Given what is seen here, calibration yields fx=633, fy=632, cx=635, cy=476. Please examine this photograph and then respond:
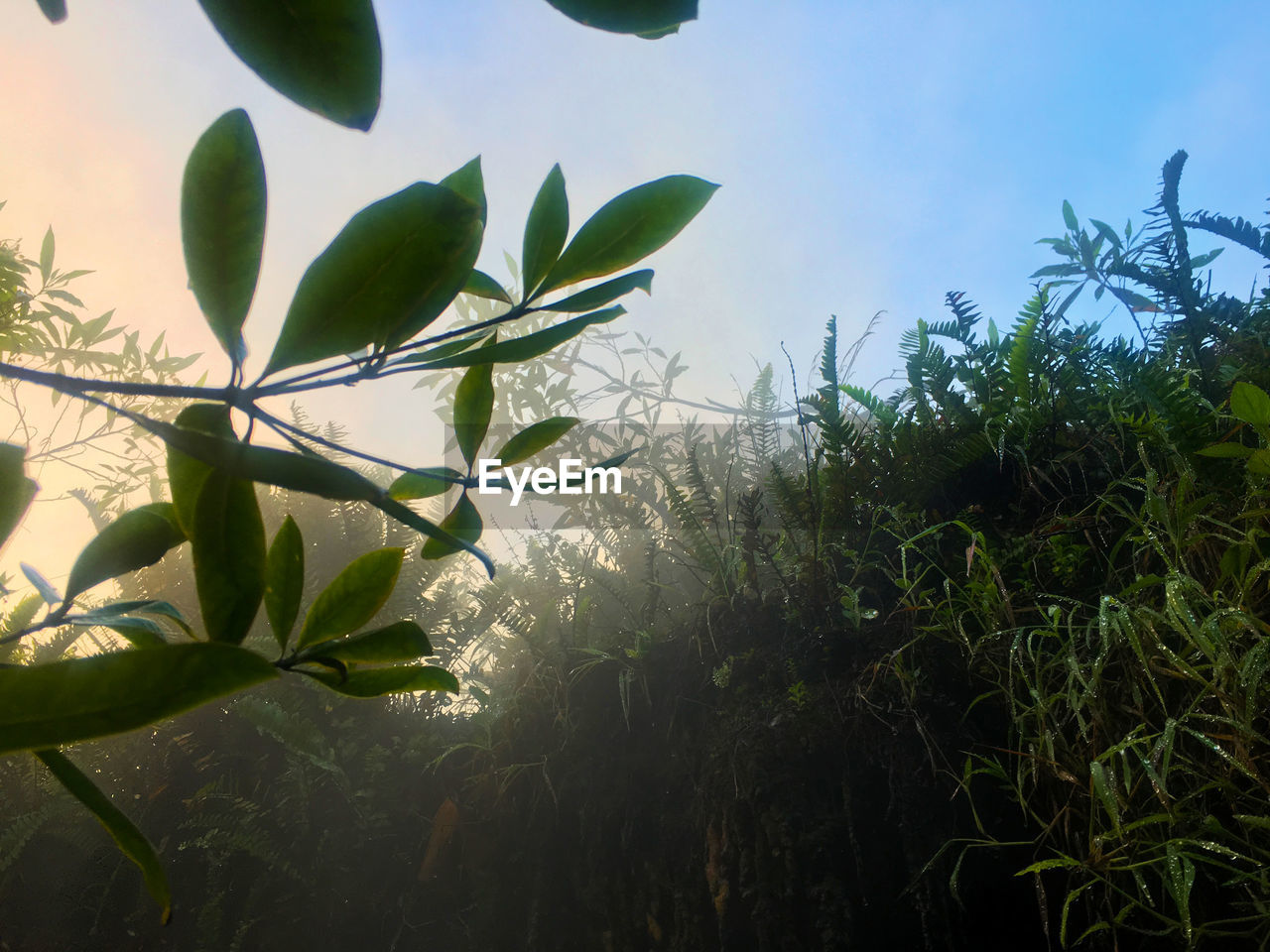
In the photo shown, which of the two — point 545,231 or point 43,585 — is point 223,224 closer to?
point 545,231

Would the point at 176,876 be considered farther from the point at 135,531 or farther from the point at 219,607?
the point at 219,607

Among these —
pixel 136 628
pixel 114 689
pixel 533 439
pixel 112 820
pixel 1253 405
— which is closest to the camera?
pixel 114 689

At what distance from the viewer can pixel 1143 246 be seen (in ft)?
6.41

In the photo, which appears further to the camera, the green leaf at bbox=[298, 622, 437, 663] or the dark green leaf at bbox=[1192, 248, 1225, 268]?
the dark green leaf at bbox=[1192, 248, 1225, 268]

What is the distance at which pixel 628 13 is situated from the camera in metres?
0.32

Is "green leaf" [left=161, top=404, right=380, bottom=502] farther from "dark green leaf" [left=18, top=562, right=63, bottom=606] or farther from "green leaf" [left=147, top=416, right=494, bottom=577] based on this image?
"dark green leaf" [left=18, top=562, right=63, bottom=606]

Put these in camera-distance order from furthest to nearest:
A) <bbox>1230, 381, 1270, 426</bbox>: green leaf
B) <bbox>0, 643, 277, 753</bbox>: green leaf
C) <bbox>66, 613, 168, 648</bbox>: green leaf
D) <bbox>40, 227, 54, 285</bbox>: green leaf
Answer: <bbox>40, 227, 54, 285</bbox>: green leaf < <bbox>1230, 381, 1270, 426</bbox>: green leaf < <bbox>66, 613, 168, 648</bbox>: green leaf < <bbox>0, 643, 277, 753</bbox>: green leaf

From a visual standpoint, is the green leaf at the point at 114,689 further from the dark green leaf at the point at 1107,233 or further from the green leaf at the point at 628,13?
the dark green leaf at the point at 1107,233

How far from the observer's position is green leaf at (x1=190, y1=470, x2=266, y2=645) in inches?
15.2

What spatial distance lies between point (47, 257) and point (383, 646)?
216 centimetres

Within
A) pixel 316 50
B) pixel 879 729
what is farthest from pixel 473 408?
pixel 879 729

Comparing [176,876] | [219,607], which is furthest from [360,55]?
[176,876]

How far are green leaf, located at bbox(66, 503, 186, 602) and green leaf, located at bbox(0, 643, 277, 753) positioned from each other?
0.79 ft

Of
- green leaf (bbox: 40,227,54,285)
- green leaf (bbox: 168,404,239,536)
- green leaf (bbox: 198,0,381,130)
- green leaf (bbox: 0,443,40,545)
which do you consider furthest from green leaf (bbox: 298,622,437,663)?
Answer: green leaf (bbox: 40,227,54,285)
